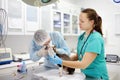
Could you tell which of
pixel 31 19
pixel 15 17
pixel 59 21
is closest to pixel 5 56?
pixel 15 17

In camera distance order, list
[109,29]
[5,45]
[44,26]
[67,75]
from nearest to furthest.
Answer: [67,75] → [5,45] → [44,26] → [109,29]

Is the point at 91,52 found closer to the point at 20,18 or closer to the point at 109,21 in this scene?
the point at 20,18

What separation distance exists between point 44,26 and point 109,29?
1820mm

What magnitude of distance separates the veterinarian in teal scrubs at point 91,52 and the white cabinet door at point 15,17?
49.1 inches

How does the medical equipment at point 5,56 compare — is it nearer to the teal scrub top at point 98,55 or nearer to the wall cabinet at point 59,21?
the wall cabinet at point 59,21

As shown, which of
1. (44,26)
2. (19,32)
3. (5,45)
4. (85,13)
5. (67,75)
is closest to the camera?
(67,75)

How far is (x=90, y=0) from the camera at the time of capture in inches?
172

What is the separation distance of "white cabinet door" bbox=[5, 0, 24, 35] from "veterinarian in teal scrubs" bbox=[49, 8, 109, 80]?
125cm

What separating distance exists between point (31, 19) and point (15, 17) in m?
0.32

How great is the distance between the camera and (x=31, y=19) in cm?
278

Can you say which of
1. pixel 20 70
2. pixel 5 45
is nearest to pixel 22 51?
pixel 5 45

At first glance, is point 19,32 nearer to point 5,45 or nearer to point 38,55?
point 5,45

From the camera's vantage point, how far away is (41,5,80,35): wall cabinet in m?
3.05

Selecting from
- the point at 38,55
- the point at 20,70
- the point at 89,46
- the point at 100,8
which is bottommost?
the point at 20,70
